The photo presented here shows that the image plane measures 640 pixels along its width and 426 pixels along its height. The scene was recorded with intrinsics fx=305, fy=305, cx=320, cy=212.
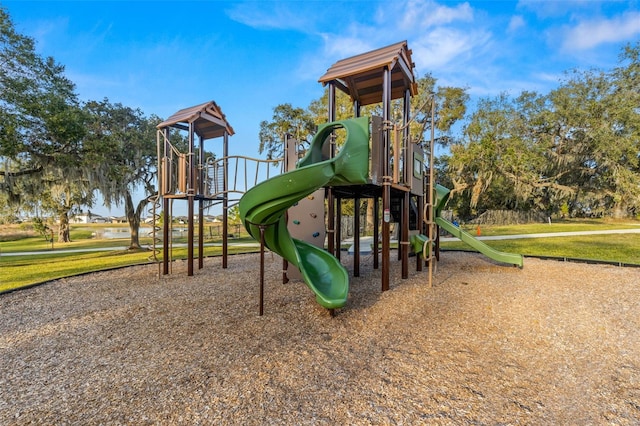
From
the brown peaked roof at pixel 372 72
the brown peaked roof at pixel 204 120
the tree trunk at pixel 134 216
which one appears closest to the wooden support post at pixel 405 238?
the brown peaked roof at pixel 372 72

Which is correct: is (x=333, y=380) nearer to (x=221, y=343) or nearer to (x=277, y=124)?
(x=221, y=343)

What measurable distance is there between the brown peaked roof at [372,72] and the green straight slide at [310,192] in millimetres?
1692

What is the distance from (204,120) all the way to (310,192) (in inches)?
223

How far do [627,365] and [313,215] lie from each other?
14.6 feet

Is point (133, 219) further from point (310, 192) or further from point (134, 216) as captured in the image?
point (310, 192)

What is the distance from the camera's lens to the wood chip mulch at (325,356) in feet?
7.79

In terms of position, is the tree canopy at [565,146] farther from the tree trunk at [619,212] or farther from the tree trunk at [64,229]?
the tree trunk at [64,229]

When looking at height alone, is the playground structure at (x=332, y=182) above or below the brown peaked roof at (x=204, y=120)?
below

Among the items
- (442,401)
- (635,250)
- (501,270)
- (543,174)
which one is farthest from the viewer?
(543,174)

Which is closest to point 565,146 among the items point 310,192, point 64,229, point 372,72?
point 372,72

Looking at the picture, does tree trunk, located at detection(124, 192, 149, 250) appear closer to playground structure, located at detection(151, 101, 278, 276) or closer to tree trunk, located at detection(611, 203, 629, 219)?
playground structure, located at detection(151, 101, 278, 276)

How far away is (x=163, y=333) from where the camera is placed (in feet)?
12.6

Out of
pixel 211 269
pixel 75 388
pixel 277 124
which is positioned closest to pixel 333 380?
pixel 75 388

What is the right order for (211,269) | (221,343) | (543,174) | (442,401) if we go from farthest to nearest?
(543,174)
(211,269)
(221,343)
(442,401)
